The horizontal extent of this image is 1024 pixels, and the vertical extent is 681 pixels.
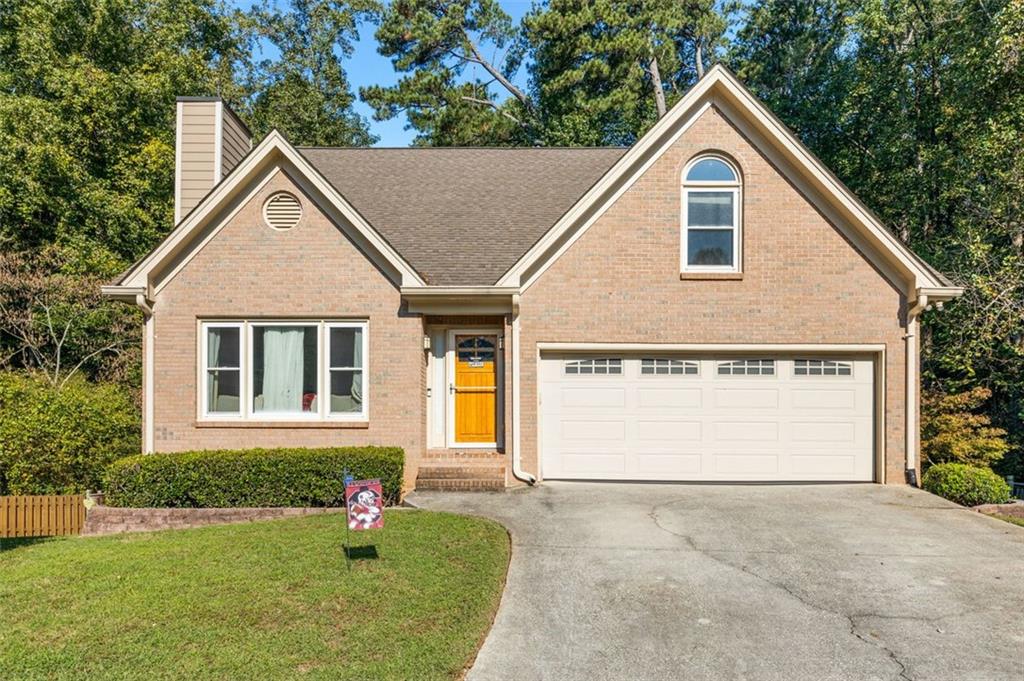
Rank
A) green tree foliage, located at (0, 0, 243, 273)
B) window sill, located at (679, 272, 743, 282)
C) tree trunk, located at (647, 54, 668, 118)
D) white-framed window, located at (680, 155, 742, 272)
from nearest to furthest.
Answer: window sill, located at (679, 272, 743, 282) → white-framed window, located at (680, 155, 742, 272) → green tree foliage, located at (0, 0, 243, 273) → tree trunk, located at (647, 54, 668, 118)

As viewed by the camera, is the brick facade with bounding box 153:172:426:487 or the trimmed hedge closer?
the trimmed hedge

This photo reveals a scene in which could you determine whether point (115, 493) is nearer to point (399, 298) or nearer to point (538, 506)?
point (399, 298)

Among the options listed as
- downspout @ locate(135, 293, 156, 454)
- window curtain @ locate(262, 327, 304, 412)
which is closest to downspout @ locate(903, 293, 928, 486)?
window curtain @ locate(262, 327, 304, 412)

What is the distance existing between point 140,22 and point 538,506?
924 inches

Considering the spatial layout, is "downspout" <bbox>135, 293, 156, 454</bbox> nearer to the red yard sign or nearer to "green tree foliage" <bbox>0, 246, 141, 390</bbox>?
the red yard sign

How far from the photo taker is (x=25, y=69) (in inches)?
892

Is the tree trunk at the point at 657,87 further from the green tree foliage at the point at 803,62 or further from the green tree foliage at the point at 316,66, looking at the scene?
the green tree foliage at the point at 316,66

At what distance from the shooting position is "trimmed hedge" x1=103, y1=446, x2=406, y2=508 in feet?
34.4

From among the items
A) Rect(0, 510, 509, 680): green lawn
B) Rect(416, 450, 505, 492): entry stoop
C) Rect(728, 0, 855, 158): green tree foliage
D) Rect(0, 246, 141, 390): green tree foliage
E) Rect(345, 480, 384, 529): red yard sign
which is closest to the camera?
Rect(0, 510, 509, 680): green lawn

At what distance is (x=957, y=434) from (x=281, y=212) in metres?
13.0

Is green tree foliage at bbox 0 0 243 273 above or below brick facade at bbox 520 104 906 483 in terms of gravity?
above

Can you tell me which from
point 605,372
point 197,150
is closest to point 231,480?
point 605,372

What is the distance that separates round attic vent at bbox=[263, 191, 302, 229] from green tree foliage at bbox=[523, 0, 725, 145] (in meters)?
17.1

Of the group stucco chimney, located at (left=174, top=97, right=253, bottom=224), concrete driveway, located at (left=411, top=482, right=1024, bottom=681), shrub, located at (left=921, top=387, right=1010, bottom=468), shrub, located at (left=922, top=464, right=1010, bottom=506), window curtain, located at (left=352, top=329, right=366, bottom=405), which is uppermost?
stucco chimney, located at (left=174, top=97, right=253, bottom=224)
